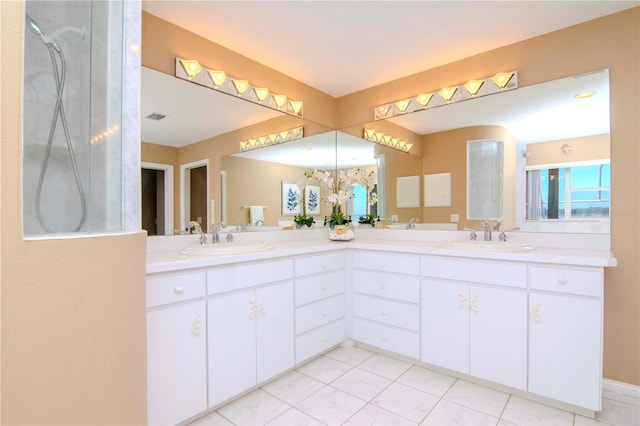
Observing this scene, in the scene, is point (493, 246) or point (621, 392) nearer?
point (621, 392)

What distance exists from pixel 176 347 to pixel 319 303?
1067mm

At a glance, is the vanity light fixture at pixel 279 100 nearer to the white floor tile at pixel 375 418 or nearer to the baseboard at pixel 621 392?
the white floor tile at pixel 375 418

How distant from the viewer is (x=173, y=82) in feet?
6.88

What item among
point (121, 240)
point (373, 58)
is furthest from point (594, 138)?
point (121, 240)

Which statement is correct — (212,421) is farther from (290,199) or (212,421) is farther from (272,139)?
(272,139)

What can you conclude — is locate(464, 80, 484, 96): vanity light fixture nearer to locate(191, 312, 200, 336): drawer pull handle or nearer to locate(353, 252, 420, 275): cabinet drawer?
locate(353, 252, 420, 275): cabinet drawer

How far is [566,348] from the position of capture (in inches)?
66.7

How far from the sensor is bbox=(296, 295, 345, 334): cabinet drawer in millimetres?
2207

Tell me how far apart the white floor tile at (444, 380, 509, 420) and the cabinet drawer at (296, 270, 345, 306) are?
1004 millimetres

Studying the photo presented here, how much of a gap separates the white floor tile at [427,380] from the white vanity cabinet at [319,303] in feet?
1.96

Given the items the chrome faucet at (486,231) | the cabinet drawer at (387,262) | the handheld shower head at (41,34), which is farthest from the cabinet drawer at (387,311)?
the handheld shower head at (41,34)

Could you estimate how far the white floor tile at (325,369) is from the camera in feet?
7.04

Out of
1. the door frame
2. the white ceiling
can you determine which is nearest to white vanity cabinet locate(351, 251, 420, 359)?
the door frame

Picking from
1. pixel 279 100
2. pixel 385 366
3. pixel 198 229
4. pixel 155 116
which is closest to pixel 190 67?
pixel 155 116
